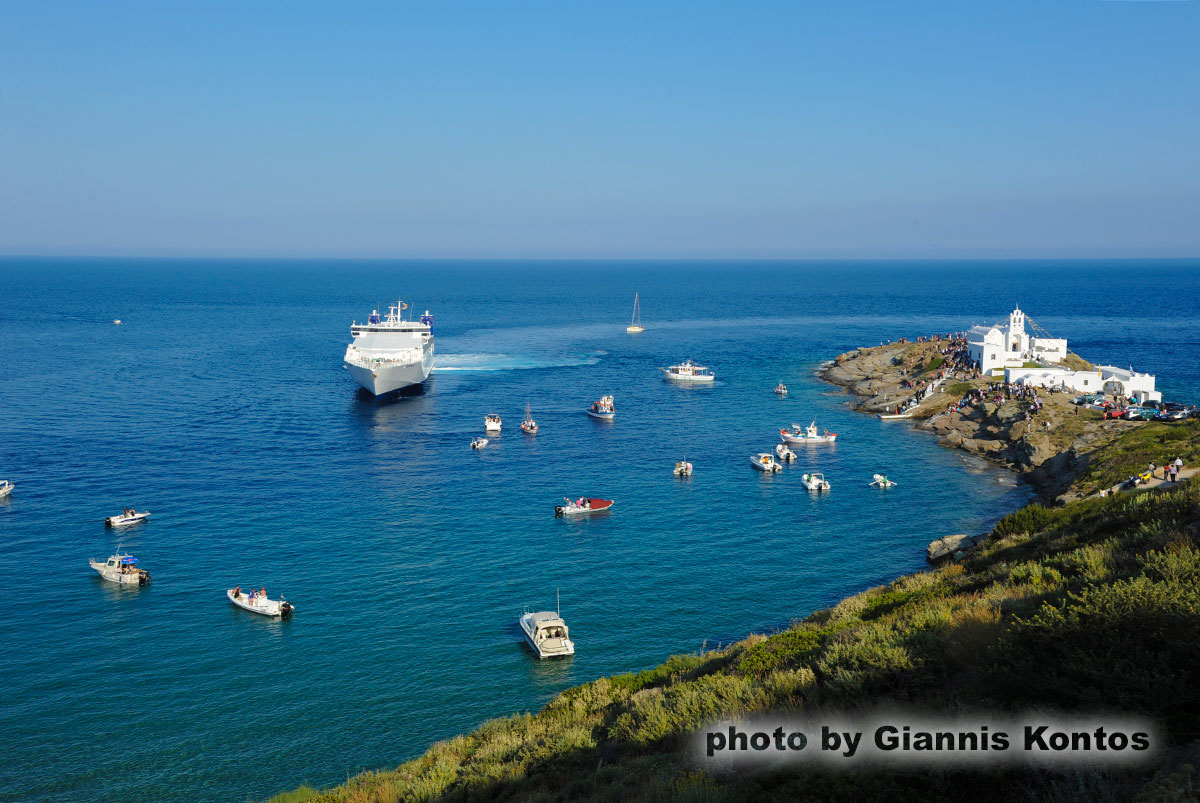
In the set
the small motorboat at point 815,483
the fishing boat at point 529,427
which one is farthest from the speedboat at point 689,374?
the small motorboat at point 815,483

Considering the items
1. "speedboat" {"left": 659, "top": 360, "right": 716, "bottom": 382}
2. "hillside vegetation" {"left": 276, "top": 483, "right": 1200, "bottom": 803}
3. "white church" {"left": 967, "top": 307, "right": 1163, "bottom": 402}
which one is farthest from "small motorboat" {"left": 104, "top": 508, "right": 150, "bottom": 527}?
"white church" {"left": 967, "top": 307, "right": 1163, "bottom": 402}

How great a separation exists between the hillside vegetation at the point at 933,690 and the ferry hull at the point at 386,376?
203ft

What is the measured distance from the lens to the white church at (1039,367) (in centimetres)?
6375

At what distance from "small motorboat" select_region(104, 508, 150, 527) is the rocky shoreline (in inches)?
1996

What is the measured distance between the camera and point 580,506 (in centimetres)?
4734

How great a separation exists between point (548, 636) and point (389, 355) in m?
60.1

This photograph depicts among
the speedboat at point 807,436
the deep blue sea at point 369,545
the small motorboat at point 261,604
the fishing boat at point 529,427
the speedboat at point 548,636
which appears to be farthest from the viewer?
the fishing boat at point 529,427

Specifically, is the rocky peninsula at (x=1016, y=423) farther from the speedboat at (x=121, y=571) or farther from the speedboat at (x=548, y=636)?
the speedboat at (x=121, y=571)

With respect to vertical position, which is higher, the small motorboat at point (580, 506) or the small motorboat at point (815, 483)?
the small motorboat at point (815, 483)

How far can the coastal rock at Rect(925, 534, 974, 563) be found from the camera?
122 ft

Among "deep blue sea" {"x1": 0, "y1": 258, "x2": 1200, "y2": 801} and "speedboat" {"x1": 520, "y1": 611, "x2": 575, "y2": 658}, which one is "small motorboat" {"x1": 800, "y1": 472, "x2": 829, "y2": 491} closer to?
"deep blue sea" {"x1": 0, "y1": 258, "x2": 1200, "y2": 801}

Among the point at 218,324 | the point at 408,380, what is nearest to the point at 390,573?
the point at 408,380

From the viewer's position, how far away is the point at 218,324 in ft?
474

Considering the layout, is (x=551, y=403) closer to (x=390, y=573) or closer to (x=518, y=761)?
(x=390, y=573)
